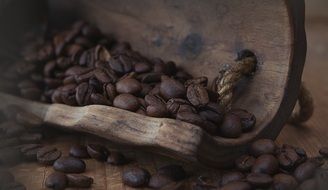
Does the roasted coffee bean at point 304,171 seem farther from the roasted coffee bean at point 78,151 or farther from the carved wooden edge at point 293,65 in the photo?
the roasted coffee bean at point 78,151

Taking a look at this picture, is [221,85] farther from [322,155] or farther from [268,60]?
[322,155]

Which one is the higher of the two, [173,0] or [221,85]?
[173,0]

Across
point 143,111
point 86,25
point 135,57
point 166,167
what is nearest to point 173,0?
point 135,57

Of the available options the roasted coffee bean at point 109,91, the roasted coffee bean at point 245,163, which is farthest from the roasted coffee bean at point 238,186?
the roasted coffee bean at point 109,91

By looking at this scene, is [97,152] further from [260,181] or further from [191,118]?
[260,181]

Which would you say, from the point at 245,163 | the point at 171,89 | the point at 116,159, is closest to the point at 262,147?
the point at 245,163

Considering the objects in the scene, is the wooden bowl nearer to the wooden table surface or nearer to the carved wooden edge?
the carved wooden edge
